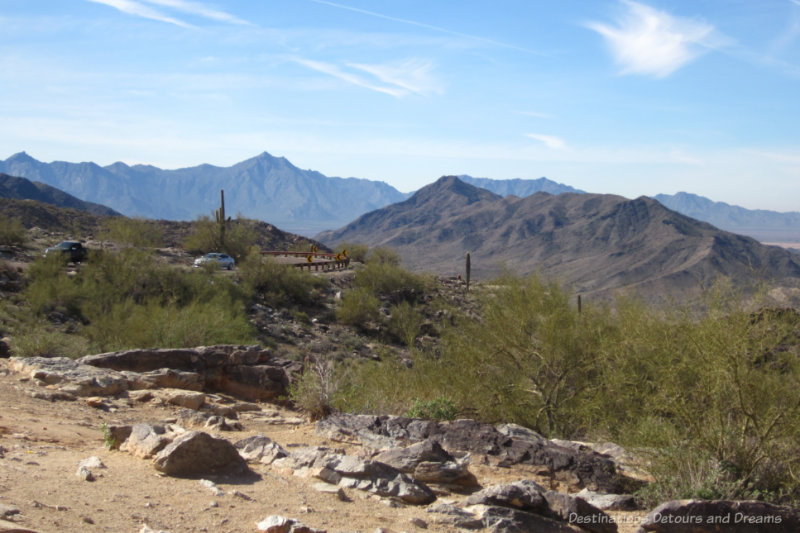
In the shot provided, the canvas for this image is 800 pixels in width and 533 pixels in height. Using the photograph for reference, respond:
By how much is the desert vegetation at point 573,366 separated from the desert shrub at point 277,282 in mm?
6160

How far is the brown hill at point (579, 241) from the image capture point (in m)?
101

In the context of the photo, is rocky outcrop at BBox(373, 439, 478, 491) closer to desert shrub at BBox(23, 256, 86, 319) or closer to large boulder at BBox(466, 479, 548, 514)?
large boulder at BBox(466, 479, 548, 514)

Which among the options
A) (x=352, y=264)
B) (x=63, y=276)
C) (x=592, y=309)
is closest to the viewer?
(x=592, y=309)

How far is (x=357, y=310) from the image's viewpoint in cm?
3262

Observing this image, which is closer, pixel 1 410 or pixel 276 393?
pixel 1 410

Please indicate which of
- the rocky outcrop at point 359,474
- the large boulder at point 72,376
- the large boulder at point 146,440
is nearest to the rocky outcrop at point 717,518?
the rocky outcrop at point 359,474

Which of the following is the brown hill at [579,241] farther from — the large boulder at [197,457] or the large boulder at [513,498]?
the large boulder at [197,457]

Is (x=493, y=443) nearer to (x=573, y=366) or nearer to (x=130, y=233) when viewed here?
(x=573, y=366)

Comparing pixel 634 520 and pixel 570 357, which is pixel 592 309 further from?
pixel 634 520

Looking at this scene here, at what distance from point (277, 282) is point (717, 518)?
1145 inches

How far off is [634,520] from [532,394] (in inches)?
245

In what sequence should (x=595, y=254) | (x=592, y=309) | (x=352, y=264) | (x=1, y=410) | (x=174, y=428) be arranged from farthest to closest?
(x=595, y=254) → (x=352, y=264) → (x=592, y=309) → (x=1, y=410) → (x=174, y=428)

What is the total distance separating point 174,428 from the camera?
7891 mm

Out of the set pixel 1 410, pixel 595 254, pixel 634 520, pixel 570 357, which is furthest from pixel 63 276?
pixel 595 254
